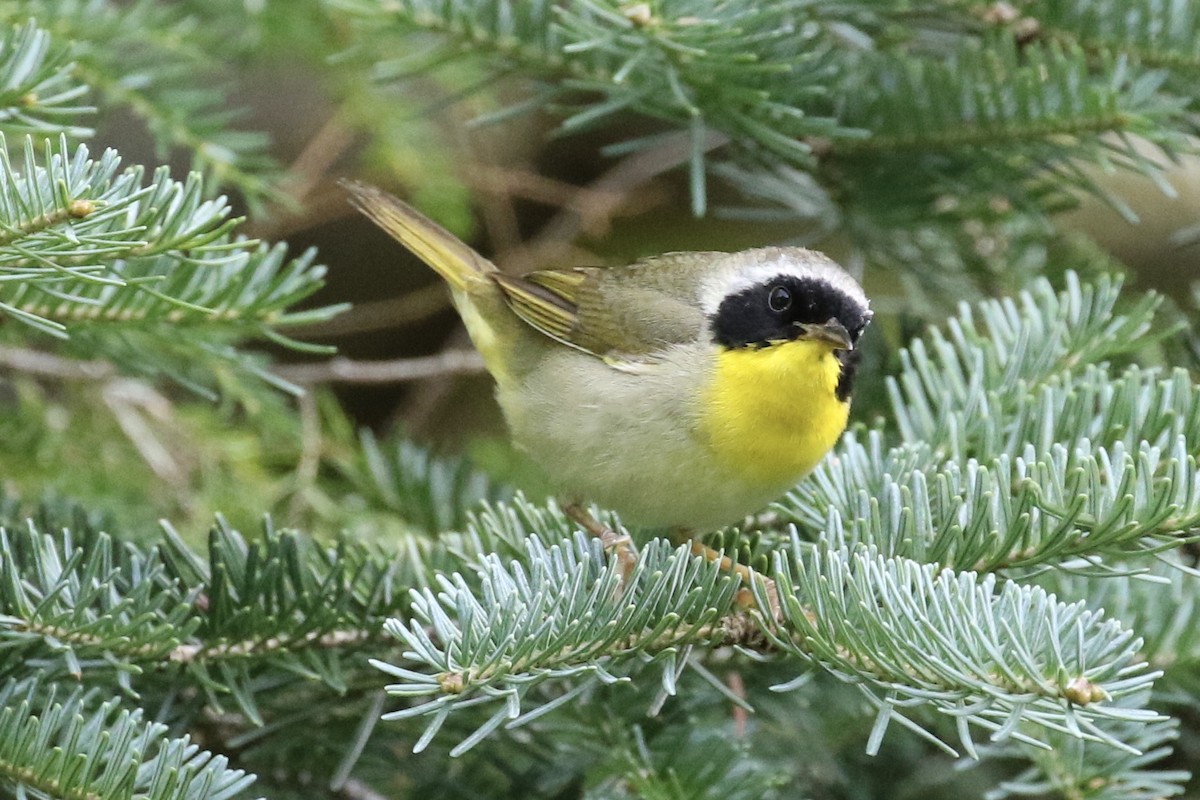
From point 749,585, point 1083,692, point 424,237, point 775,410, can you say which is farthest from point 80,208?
point 424,237

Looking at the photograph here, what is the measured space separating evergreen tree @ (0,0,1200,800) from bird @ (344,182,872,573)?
0.12 m

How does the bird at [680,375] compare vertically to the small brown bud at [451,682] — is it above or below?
below

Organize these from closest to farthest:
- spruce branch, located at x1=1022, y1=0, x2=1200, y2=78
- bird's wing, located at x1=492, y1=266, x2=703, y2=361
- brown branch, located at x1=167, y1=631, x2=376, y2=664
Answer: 1. brown branch, located at x1=167, y1=631, x2=376, y2=664
2. spruce branch, located at x1=1022, y1=0, x2=1200, y2=78
3. bird's wing, located at x1=492, y1=266, x2=703, y2=361

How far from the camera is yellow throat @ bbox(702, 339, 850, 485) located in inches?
83.7

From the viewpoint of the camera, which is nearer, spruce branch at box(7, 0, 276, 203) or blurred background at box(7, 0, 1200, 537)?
blurred background at box(7, 0, 1200, 537)

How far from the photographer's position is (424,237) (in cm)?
307

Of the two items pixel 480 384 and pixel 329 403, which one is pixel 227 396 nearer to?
pixel 329 403

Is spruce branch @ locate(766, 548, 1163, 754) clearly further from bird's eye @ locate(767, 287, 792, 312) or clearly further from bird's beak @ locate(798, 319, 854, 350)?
bird's eye @ locate(767, 287, 792, 312)

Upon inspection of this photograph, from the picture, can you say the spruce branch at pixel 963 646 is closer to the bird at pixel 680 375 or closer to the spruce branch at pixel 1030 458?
the spruce branch at pixel 1030 458

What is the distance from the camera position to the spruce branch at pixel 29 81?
1.64 meters

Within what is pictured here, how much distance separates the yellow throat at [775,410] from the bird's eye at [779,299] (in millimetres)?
77

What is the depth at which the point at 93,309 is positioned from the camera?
1.78 m

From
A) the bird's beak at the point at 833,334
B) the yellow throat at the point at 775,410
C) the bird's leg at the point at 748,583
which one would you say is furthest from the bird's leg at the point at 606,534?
the bird's beak at the point at 833,334

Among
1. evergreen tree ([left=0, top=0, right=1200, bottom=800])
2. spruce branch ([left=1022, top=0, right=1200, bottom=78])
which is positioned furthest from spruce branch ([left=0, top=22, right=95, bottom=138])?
spruce branch ([left=1022, top=0, right=1200, bottom=78])
